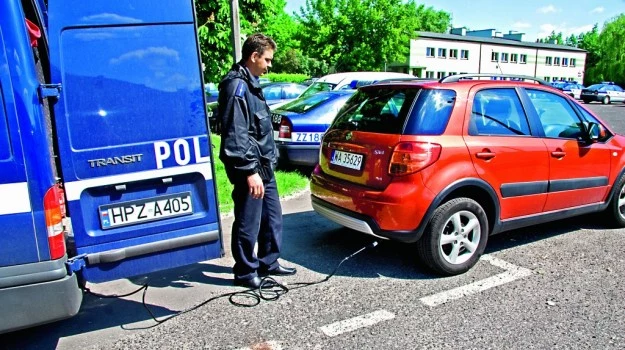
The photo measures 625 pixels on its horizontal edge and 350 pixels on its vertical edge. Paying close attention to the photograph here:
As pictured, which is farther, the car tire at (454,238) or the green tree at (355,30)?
the green tree at (355,30)

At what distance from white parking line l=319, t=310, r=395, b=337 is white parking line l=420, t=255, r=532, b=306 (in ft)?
1.29

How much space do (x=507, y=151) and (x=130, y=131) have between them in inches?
→ 124

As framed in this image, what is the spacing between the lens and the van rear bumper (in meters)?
2.40

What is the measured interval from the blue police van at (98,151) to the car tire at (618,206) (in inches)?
175

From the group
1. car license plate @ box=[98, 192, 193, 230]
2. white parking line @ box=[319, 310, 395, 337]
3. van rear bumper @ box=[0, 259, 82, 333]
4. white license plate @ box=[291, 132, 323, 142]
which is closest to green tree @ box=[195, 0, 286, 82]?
white license plate @ box=[291, 132, 323, 142]

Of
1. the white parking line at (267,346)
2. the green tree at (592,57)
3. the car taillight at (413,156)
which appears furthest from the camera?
the green tree at (592,57)

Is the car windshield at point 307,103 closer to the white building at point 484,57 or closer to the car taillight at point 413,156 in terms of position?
the car taillight at point 413,156

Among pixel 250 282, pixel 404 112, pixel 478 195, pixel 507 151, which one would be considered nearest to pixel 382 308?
pixel 250 282

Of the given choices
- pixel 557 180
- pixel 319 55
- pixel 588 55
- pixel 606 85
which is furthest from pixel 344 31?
pixel 588 55

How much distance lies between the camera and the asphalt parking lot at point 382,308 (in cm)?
305

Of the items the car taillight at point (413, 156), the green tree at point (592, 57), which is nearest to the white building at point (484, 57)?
the green tree at point (592, 57)

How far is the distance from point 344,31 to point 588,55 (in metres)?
55.9

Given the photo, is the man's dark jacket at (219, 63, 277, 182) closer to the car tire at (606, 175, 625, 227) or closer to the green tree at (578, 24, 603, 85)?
the car tire at (606, 175, 625, 227)

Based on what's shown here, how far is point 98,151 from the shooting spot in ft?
8.95
